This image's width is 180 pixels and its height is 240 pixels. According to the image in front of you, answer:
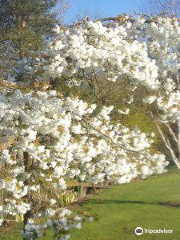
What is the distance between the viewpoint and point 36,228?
4414 mm

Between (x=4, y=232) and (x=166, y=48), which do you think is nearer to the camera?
(x=166, y=48)

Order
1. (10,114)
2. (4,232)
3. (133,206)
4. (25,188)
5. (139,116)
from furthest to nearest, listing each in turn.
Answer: (139,116) < (133,206) < (4,232) < (25,188) < (10,114)

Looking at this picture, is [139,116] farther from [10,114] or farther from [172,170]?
[10,114]

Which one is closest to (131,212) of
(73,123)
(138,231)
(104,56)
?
(138,231)

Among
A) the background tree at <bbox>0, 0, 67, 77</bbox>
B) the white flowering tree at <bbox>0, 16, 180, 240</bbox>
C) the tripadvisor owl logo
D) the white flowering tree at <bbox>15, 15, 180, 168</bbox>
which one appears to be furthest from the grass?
the background tree at <bbox>0, 0, 67, 77</bbox>

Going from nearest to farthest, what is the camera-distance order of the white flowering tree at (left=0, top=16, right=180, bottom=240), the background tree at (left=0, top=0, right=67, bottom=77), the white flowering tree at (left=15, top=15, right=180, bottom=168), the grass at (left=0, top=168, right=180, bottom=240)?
the white flowering tree at (left=0, top=16, right=180, bottom=240), the white flowering tree at (left=15, top=15, right=180, bottom=168), the grass at (left=0, top=168, right=180, bottom=240), the background tree at (left=0, top=0, right=67, bottom=77)

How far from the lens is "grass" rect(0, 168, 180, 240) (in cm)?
871

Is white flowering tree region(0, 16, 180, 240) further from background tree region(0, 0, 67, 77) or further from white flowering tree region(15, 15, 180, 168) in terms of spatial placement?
background tree region(0, 0, 67, 77)

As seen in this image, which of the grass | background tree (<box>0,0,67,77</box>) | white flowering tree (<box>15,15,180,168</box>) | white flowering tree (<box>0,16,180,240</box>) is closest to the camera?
white flowering tree (<box>0,16,180,240</box>)

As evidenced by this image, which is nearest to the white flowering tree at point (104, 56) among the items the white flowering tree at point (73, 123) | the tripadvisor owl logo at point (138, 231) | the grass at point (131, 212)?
the white flowering tree at point (73, 123)

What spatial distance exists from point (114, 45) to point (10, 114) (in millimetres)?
2279

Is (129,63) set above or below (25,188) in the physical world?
above

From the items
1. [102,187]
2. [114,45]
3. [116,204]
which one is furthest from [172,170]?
[114,45]

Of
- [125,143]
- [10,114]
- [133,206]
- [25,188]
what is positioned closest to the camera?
[10,114]
